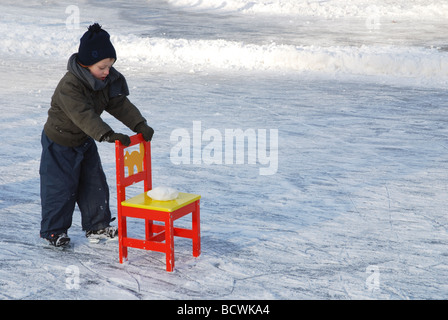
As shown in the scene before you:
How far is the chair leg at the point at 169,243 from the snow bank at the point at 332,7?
1764 cm

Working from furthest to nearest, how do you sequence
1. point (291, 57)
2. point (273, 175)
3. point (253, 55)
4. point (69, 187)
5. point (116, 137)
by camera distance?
point (253, 55), point (291, 57), point (273, 175), point (69, 187), point (116, 137)

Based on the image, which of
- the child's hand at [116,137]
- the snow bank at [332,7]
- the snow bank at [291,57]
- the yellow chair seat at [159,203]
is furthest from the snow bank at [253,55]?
the snow bank at [332,7]

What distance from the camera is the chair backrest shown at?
3.33 m

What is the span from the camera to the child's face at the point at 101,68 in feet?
10.9

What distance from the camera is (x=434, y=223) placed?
413 centimetres

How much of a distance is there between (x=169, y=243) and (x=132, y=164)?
494 mm

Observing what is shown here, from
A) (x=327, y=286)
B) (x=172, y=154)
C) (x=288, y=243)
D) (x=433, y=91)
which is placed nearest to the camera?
(x=327, y=286)

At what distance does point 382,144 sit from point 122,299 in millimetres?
3889

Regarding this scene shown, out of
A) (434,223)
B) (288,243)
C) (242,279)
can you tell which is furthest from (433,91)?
(242,279)

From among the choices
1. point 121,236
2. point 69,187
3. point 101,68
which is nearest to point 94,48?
point 101,68

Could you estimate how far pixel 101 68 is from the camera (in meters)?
3.34

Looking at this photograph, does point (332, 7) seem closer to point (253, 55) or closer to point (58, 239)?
point (253, 55)
